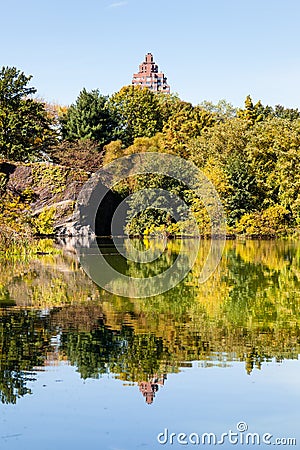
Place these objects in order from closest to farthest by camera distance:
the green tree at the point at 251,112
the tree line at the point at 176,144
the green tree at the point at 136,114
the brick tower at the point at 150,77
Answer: the tree line at the point at 176,144 → the green tree at the point at 136,114 → the green tree at the point at 251,112 → the brick tower at the point at 150,77

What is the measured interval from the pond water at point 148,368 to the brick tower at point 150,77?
316ft

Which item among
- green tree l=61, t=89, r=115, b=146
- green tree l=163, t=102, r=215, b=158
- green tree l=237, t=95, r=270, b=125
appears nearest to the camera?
green tree l=163, t=102, r=215, b=158

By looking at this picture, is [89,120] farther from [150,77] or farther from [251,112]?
[150,77]

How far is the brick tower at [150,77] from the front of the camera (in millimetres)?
104562

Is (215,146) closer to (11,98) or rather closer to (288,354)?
(11,98)

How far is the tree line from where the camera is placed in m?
26.5

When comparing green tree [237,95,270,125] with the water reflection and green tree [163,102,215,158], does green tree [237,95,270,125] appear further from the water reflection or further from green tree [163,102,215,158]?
the water reflection

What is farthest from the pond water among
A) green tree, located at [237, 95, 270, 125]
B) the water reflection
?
green tree, located at [237, 95, 270, 125]

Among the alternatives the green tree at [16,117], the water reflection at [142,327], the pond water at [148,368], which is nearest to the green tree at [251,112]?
the green tree at [16,117]

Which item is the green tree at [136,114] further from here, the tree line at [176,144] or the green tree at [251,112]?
the green tree at [251,112]

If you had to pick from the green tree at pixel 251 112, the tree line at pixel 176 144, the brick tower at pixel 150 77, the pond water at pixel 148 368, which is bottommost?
the pond water at pixel 148 368

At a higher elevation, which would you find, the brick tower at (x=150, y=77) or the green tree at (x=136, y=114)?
the brick tower at (x=150, y=77)

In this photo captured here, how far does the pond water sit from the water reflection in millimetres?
12

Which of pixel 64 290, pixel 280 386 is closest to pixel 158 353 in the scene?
pixel 280 386
